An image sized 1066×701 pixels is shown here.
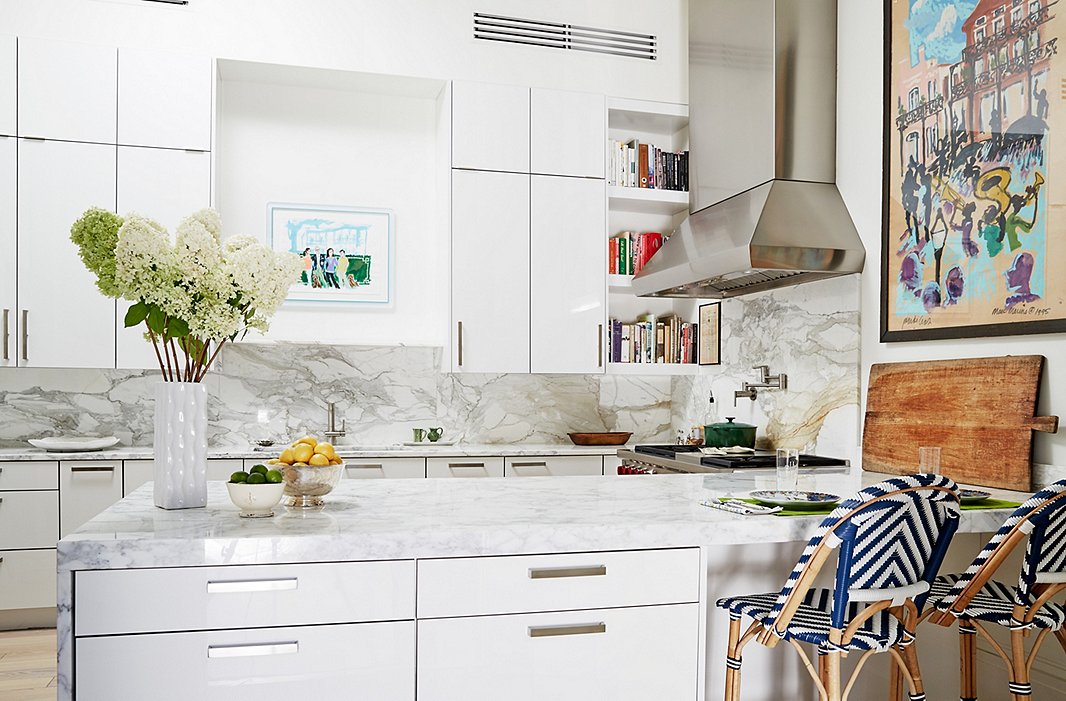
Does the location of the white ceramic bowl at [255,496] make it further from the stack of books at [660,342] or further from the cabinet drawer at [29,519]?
the stack of books at [660,342]

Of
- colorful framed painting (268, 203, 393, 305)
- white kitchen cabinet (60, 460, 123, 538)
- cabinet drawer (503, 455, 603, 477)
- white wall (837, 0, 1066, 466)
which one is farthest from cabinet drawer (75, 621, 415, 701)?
colorful framed painting (268, 203, 393, 305)

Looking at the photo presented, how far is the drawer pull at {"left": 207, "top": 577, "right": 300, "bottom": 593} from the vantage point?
180 centimetres

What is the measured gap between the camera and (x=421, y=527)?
1948mm

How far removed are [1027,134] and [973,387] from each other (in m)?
0.88

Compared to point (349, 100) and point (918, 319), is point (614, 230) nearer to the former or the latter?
point (349, 100)

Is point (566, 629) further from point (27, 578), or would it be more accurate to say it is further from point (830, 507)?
point (27, 578)

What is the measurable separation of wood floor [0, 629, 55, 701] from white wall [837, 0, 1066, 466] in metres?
3.57

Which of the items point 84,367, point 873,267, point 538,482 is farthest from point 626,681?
point 84,367

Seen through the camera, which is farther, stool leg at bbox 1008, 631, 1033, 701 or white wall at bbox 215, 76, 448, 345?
white wall at bbox 215, 76, 448, 345

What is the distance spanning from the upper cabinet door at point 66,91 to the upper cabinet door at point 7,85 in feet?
0.09

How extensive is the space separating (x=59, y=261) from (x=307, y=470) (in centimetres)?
275

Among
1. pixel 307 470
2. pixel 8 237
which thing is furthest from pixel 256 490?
pixel 8 237

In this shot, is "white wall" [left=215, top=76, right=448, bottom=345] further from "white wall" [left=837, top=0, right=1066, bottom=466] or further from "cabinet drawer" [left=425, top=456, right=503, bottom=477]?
"white wall" [left=837, top=0, right=1066, bottom=466]

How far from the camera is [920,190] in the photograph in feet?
11.0
